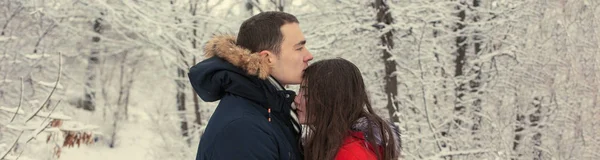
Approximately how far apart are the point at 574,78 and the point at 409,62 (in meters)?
2.77

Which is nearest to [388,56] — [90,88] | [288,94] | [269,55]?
[288,94]

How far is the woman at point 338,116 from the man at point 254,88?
0.07 m

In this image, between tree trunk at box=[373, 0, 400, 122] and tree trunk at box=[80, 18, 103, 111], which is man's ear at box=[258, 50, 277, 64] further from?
tree trunk at box=[80, 18, 103, 111]

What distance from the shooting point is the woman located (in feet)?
6.84

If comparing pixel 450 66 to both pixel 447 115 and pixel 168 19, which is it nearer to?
pixel 447 115

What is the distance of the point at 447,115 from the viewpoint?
8789mm

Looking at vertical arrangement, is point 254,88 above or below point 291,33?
below

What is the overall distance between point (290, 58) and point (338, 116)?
256 millimetres

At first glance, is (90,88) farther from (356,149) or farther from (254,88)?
(356,149)

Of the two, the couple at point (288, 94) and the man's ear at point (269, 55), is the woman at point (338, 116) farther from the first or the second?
the man's ear at point (269, 55)

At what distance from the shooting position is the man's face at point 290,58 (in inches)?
84.7

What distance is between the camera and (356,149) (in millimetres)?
2035

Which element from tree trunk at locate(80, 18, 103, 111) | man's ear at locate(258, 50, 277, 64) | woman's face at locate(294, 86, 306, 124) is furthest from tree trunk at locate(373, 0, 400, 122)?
tree trunk at locate(80, 18, 103, 111)

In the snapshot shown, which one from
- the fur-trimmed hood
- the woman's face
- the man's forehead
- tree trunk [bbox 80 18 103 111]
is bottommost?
tree trunk [bbox 80 18 103 111]
